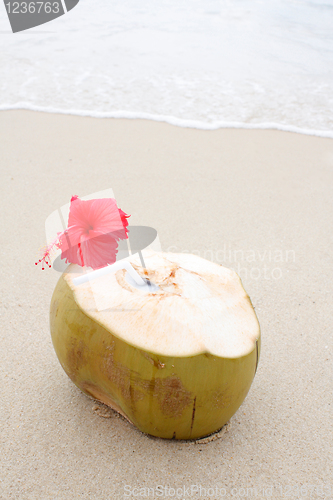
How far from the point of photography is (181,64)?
194 inches

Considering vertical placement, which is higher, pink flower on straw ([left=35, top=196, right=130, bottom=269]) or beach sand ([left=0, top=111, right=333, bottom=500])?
pink flower on straw ([left=35, top=196, right=130, bottom=269])

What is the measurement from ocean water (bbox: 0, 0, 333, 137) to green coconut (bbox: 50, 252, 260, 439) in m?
2.59

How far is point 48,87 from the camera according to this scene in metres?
4.06

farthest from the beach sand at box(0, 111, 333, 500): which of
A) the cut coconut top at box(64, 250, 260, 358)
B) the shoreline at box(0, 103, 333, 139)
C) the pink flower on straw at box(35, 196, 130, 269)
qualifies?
the pink flower on straw at box(35, 196, 130, 269)

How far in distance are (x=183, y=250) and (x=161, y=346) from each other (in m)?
1.15

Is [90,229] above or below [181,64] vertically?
above

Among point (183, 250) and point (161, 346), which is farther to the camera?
point (183, 250)

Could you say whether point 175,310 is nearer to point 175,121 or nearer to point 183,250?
point 183,250

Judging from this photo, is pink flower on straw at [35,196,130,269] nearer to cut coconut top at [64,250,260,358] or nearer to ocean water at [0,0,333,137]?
cut coconut top at [64,250,260,358]

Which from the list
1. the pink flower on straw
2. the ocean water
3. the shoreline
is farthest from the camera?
the ocean water

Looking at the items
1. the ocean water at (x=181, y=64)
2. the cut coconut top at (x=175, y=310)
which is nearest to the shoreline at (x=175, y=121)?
the ocean water at (x=181, y=64)

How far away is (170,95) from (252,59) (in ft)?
6.06

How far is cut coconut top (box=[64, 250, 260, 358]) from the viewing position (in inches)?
37.8

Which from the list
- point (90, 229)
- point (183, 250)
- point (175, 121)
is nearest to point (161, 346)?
point (90, 229)
